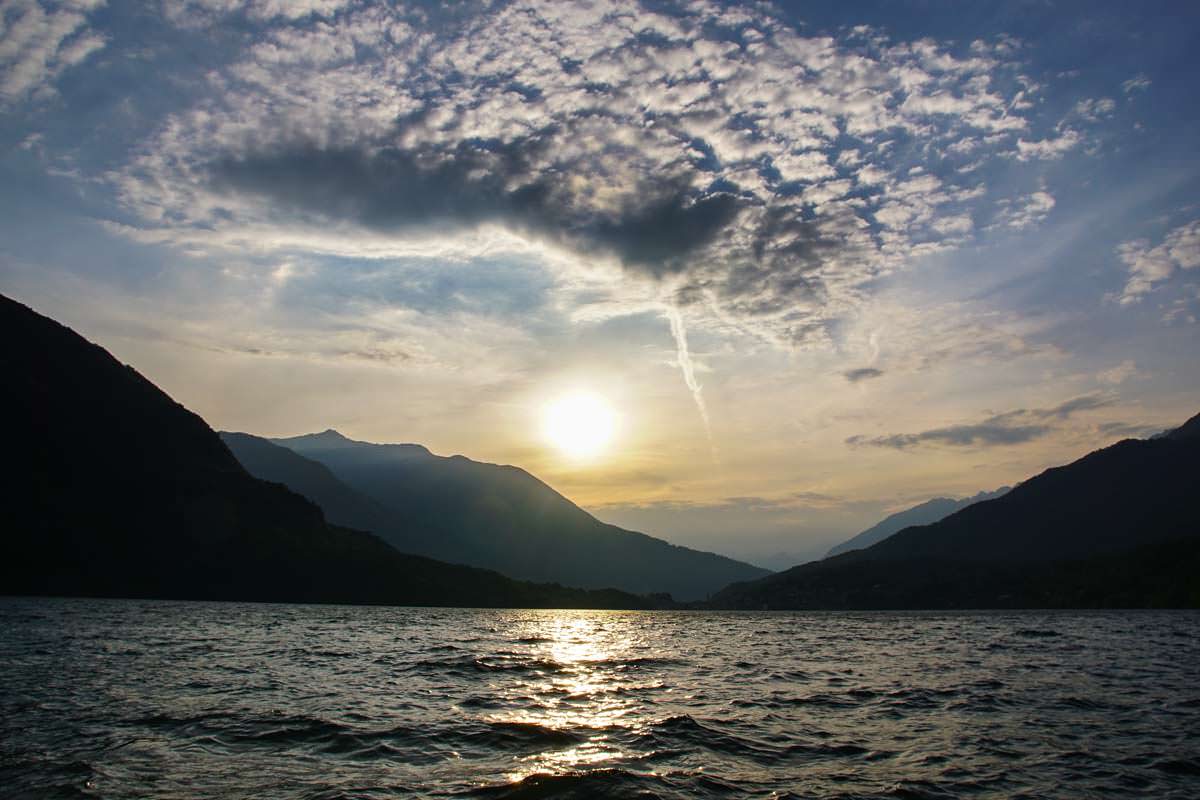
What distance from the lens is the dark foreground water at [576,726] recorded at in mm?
20953

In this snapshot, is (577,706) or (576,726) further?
(577,706)

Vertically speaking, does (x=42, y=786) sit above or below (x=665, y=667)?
above

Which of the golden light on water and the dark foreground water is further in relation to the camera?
the golden light on water

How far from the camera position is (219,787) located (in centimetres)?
1952

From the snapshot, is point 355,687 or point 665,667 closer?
point 355,687

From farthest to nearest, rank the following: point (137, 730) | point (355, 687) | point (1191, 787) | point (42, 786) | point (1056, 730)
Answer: point (355, 687)
point (1056, 730)
point (137, 730)
point (1191, 787)
point (42, 786)

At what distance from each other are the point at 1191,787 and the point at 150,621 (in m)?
112

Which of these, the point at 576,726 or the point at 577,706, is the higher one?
the point at 576,726

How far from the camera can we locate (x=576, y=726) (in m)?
30.4

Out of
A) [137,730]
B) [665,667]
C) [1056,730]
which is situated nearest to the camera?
[137,730]

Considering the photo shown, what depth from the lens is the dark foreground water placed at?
21.0 metres

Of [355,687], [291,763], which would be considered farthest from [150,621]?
[291,763]

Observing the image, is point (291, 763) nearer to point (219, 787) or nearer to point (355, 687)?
point (219, 787)

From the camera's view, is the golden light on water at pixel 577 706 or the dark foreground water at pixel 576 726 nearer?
the dark foreground water at pixel 576 726
